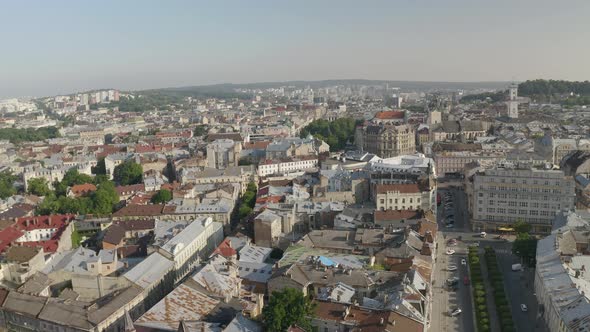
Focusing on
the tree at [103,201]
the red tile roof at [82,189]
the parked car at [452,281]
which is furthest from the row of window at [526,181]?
the red tile roof at [82,189]

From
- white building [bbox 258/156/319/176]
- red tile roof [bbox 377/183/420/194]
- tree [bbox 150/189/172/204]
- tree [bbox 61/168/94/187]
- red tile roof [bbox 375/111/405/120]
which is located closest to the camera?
red tile roof [bbox 377/183/420/194]

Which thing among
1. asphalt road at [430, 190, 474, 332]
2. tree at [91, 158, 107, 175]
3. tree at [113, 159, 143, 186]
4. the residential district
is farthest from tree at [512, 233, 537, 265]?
tree at [91, 158, 107, 175]

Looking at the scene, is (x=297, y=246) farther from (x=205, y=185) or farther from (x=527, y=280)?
(x=205, y=185)

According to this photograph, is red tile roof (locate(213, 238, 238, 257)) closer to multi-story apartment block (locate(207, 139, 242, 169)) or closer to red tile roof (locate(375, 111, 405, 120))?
multi-story apartment block (locate(207, 139, 242, 169))

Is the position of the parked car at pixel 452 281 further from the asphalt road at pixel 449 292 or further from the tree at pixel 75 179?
the tree at pixel 75 179

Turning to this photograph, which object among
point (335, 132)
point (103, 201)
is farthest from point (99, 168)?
point (335, 132)

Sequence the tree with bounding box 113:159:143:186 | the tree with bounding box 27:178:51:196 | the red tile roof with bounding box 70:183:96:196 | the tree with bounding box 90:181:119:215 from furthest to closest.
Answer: the tree with bounding box 113:159:143:186 < the tree with bounding box 27:178:51:196 < the red tile roof with bounding box 70:183:96:196 < the tree with bounding box 90:181:119:215

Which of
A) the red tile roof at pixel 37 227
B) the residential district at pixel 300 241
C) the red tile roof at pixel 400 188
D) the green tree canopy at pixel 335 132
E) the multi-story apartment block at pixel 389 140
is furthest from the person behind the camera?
the green tree canopy at pixel 335 132

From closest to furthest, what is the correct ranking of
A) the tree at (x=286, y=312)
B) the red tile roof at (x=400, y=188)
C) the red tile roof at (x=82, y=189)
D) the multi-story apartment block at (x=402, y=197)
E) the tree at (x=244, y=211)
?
the tree at (x=286, y=312) → the multi-story apartment block at (x=402, y=197) → the red tile roof at (x=400, y=188) → the tree at (x=244, y=211) → the red tile roof at (x=82, y=189)
